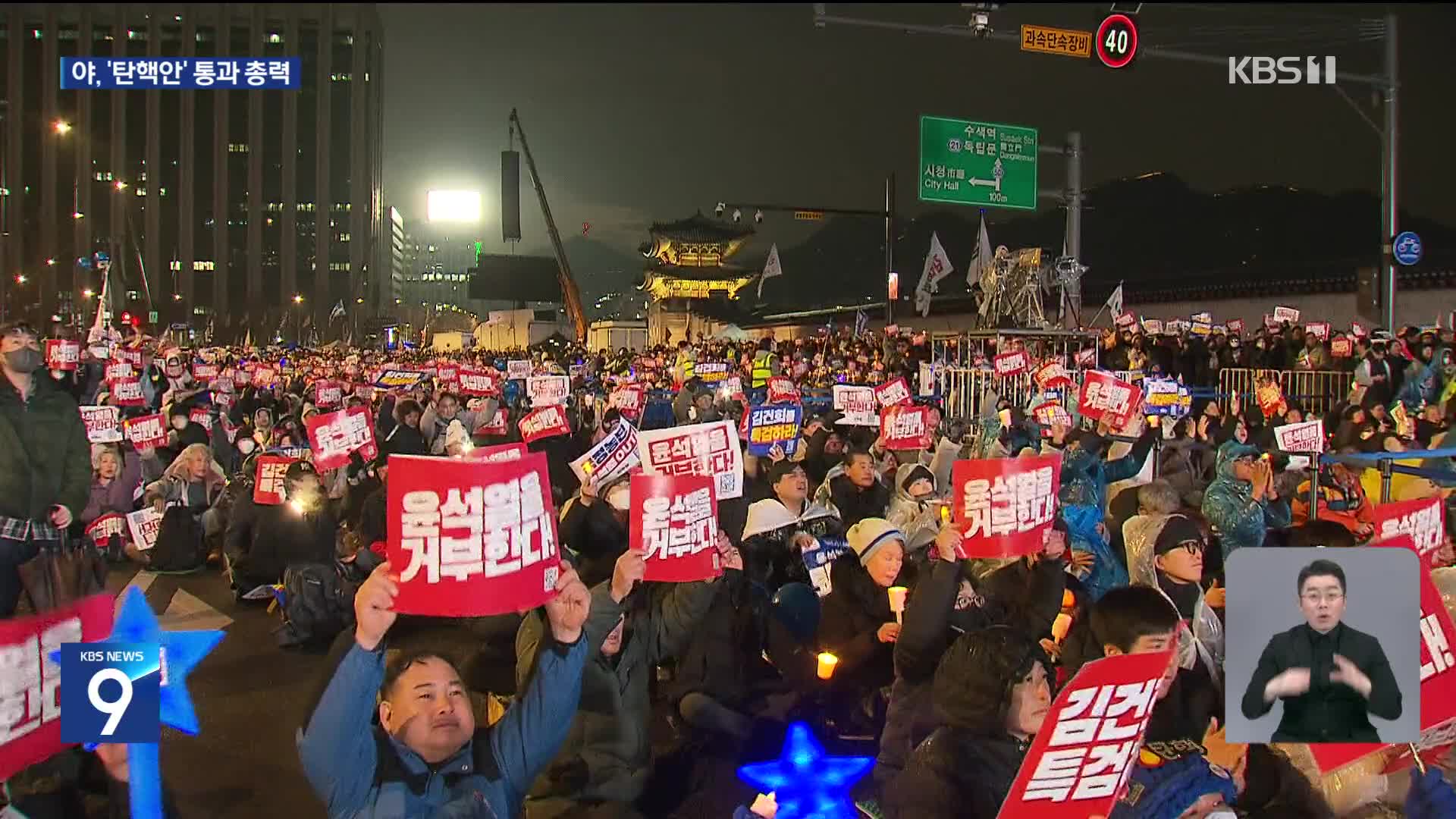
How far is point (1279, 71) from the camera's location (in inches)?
447

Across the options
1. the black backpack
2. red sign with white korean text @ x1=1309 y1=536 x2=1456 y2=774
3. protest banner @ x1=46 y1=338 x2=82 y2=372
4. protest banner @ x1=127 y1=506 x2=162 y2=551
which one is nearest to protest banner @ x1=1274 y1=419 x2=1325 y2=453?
red sign with white korean text @ x1=1309 y1=536 x2=1456 y2=774

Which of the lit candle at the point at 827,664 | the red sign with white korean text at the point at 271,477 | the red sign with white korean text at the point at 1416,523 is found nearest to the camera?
the red sign with white korean text at the point at 1416,523

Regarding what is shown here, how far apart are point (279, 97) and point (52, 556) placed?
94.5 metres

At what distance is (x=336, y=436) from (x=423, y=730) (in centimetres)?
680

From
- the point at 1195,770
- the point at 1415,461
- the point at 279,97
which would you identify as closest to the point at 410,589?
the point at 1195,770

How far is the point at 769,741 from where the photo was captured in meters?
5.75

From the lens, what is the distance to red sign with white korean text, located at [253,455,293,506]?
8469 mm

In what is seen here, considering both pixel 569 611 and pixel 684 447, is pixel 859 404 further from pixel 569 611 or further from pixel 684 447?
pixel 569 611

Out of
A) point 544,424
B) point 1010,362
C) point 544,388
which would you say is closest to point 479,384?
point 544,388

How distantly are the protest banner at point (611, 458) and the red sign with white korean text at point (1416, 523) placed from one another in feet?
13.0

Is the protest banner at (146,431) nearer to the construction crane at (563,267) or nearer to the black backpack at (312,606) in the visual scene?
the black backpack at (312,606)

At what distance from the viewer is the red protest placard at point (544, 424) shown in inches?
428

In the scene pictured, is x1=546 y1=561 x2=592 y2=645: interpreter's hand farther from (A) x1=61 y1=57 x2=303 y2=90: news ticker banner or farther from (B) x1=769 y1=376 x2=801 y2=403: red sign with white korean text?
(B) x1=769 y1=376 x2=801 y2=403: red sign with white korean text

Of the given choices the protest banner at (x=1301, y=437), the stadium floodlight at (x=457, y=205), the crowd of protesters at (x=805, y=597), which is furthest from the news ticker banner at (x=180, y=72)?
the stadium floodlight at (x=457, y=205)
